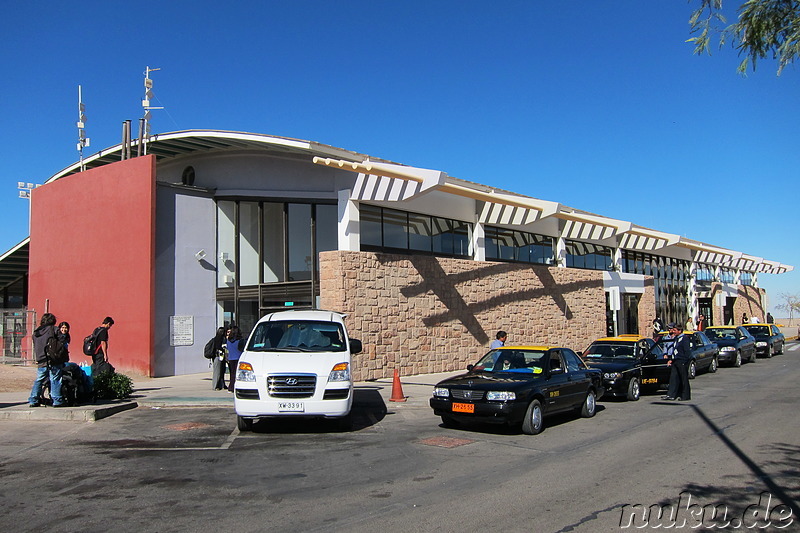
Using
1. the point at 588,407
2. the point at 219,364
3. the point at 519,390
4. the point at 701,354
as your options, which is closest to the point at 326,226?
the point at 219,364

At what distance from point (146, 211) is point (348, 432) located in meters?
11.9

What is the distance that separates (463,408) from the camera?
10281 millimetres

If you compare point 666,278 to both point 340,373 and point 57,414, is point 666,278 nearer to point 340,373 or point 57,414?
point 340,373

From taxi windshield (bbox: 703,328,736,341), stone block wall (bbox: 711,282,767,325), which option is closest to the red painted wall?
taxi windshield (bbox: 703,328,736,341)

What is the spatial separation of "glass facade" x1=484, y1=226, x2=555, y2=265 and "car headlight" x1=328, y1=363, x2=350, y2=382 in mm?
14370

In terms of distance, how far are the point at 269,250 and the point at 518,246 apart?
1036 cm

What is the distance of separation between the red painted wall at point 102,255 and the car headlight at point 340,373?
10466 mm

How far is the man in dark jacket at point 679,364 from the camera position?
552 inches

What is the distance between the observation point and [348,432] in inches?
420

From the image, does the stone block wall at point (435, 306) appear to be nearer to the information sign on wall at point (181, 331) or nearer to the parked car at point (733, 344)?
the information sign on wall at point (181, 331)

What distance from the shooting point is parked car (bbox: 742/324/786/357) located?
94.1 feet

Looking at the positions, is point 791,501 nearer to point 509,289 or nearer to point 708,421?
point 708,421

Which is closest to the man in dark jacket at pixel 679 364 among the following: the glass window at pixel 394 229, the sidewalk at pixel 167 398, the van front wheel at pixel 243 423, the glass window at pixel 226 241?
the sidewalk at pixel 167 398

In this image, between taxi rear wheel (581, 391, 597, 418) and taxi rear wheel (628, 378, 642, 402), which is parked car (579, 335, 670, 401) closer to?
taxi rear wheel (628, 378, 642, 402)
